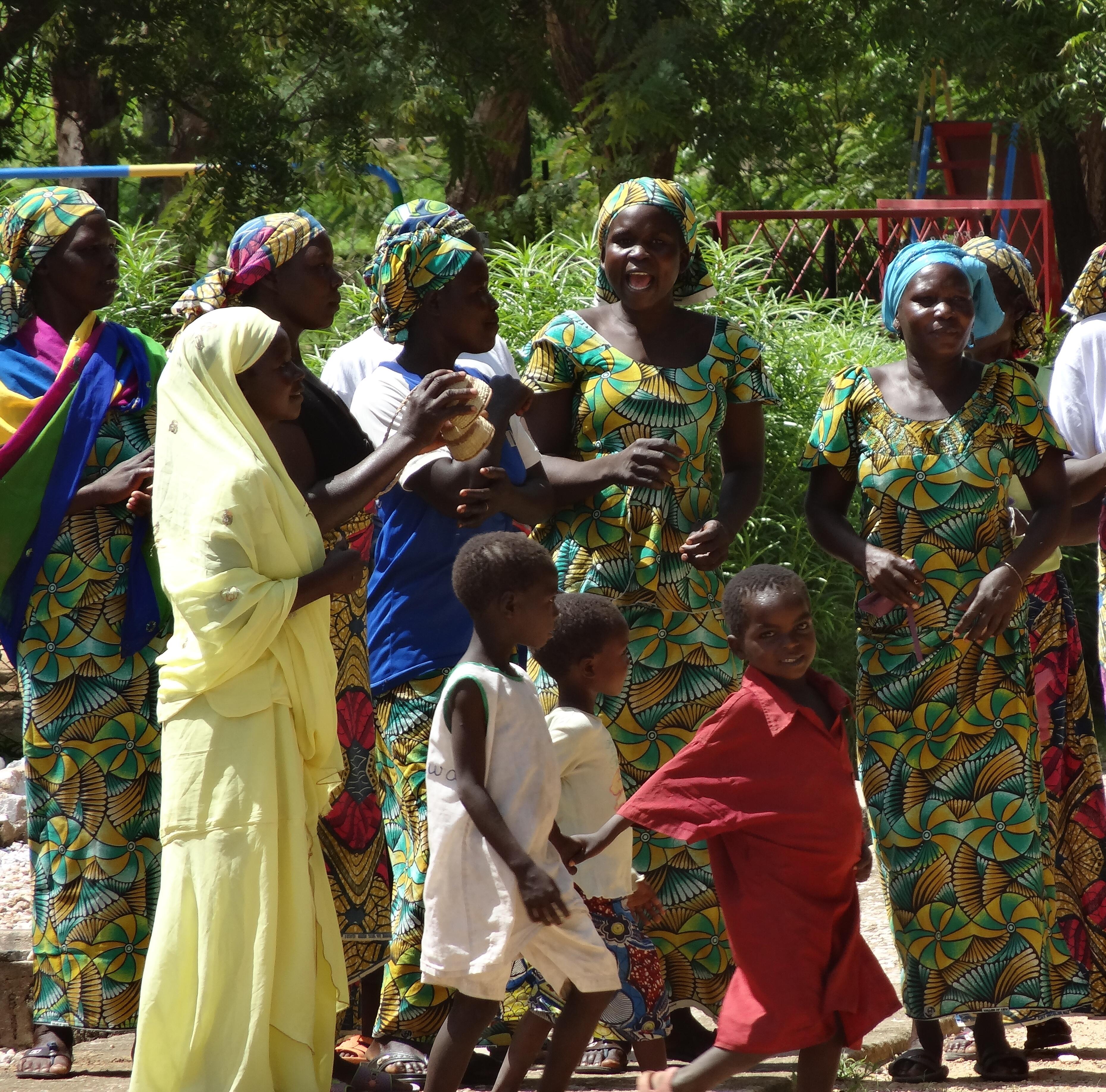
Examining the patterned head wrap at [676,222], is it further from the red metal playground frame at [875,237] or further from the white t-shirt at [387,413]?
the red metal playground frame at [875,237]

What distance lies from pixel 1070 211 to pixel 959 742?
9.77 metres

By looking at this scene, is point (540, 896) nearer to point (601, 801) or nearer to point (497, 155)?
point (601, 801)

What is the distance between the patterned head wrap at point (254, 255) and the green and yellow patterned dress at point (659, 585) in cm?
74

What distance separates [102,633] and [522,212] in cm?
690

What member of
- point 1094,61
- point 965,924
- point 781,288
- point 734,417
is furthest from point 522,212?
point 965,924

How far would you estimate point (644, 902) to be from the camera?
4.01 m

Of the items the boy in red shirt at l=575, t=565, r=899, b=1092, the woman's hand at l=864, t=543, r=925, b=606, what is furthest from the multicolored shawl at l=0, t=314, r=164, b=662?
the woman's hand at l=864, t=543, r=925, b=606

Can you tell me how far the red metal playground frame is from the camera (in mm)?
11633

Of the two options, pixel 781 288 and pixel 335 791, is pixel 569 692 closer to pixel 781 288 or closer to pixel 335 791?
pixel 335 791

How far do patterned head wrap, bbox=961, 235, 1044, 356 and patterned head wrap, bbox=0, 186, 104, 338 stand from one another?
8.64 ft

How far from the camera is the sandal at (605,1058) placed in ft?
14.7

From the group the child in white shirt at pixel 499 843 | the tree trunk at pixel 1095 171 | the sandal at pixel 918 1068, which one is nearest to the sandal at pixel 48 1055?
the child in white shirt at pixel 499 843

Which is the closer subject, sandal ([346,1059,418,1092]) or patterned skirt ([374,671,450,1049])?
sandal ([346,1059,418,1092])

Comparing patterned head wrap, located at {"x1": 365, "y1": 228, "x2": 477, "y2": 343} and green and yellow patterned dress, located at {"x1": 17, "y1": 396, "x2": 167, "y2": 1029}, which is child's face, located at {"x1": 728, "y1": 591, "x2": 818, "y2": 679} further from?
green and yellow patterned dress, located at {"x1": 17, "y1": 396, "x2": 167, "y2": 1029}
